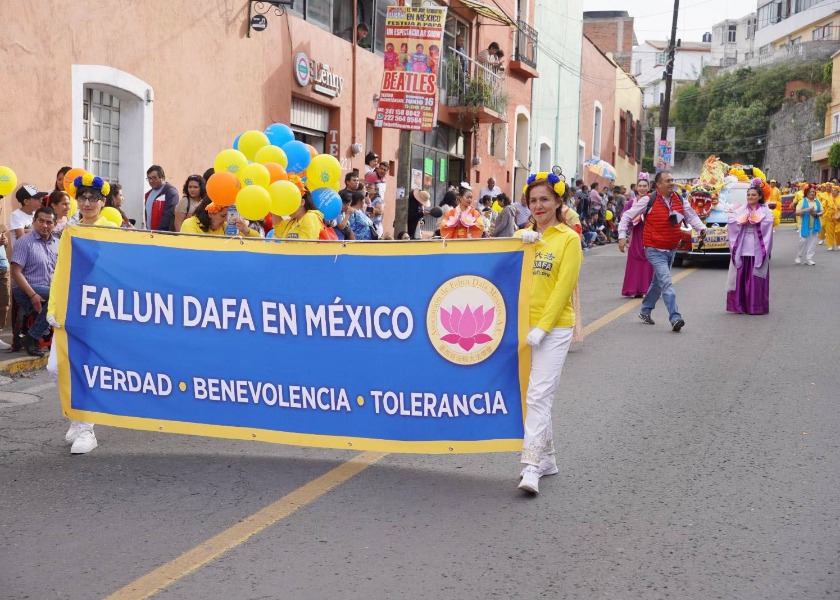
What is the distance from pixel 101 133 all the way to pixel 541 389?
10.2 meters

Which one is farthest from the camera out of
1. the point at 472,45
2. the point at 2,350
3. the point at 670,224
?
the point at 472,45

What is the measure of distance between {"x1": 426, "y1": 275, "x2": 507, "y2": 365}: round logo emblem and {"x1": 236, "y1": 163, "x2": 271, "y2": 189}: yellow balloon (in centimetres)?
Result: 212

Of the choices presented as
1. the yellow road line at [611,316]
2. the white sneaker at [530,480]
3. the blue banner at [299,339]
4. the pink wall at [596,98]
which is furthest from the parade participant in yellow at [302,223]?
the pink wall at [596,98]

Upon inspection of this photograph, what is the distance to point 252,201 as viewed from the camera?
6.89 meters

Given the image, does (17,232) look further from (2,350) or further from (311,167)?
(311,167)

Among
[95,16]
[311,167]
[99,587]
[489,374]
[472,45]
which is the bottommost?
[99,587]

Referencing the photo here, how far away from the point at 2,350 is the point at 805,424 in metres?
7.17

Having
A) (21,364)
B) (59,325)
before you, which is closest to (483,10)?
(21,364)

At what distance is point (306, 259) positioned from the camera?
5770mm

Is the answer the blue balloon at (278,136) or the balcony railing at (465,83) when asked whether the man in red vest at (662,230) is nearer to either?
the blue balloon at (278,136)

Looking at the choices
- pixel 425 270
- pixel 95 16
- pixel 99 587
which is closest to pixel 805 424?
pixel 425 270

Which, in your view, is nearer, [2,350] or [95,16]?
[2,350]

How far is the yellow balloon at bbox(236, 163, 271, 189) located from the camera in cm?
711

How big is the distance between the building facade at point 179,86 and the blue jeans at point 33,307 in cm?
260
